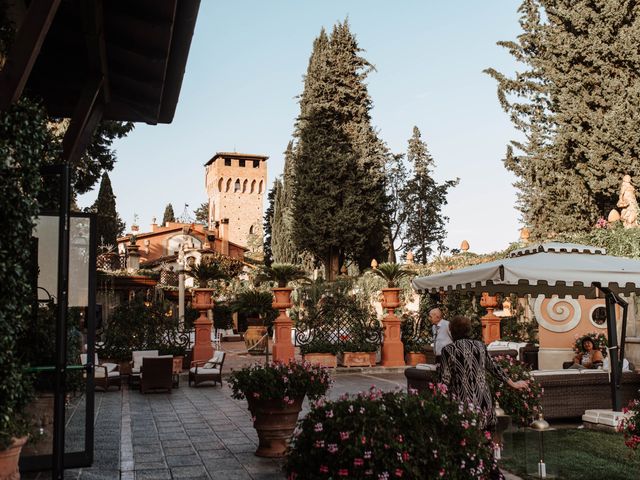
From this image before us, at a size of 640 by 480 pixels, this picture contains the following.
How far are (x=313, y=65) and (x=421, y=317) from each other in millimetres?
21886

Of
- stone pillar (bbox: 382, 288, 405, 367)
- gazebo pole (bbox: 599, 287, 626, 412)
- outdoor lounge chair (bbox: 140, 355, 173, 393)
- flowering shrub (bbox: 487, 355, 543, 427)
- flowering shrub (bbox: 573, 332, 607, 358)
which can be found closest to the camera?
flowering shrub (bbox: 487, 355, 543, 427)

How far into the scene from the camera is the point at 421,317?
59.2ft

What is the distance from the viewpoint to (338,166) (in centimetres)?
3303

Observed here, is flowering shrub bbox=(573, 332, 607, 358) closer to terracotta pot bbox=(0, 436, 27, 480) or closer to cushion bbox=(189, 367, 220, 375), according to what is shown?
cushion bbox=(189, 367, 220, 375)

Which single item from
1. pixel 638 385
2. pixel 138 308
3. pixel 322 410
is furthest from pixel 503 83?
pixel 322 410

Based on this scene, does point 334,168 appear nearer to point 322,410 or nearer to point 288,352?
point 288,352

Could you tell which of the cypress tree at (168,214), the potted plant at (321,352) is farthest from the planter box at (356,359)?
the cypress tree at (168,214)

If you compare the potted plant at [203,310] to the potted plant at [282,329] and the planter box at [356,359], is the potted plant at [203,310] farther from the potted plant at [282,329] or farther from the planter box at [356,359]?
the planter box at [356,359]

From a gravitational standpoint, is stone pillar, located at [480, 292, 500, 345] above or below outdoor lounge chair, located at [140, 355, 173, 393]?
above

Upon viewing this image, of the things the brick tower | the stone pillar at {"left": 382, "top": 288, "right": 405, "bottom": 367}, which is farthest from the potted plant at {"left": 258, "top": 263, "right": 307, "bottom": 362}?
the brick tower

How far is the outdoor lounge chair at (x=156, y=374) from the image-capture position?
12266 millimetres

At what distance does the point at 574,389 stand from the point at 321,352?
8.72 meters

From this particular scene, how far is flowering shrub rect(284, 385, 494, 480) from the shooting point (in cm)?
336

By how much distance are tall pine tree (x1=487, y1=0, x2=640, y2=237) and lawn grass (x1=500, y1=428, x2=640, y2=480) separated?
14.5m
